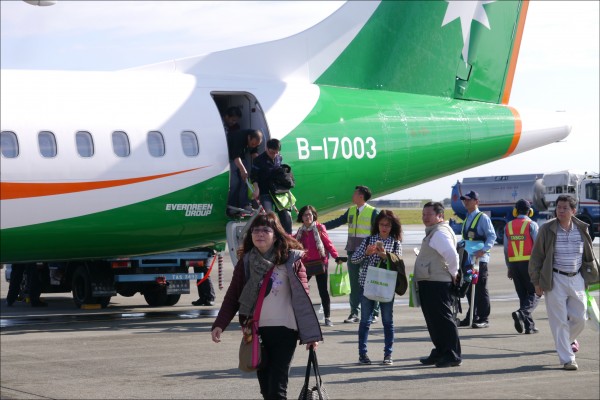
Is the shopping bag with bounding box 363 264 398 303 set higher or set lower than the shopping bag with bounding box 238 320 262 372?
higher

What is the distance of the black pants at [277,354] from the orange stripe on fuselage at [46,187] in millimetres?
6456

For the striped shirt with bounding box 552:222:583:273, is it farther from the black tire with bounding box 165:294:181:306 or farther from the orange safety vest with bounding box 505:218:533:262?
the black tire with bounding box 165:294:181:306

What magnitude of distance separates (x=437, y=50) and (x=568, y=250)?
739 cm

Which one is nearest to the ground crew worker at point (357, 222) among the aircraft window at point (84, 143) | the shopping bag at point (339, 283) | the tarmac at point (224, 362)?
the shopping bag at point (339, 283)

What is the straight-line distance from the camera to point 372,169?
15234mm

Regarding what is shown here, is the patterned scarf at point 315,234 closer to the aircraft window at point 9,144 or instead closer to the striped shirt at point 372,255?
the striped shirt at point 372,255

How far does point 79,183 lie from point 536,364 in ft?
20.0

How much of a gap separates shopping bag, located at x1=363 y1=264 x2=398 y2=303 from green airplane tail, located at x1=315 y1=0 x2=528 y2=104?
6.20 m

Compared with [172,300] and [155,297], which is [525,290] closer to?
[172,300]

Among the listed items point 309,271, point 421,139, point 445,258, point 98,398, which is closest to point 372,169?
point 421,139

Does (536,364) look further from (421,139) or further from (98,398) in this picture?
(421,139)

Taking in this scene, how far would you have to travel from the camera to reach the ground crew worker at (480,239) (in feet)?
42.2

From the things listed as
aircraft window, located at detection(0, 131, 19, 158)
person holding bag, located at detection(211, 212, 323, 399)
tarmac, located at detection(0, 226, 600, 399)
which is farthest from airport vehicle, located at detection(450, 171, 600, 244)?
person holding bag, located at detection(211, 212, 323, 399)

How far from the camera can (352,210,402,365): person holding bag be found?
33.3ft
